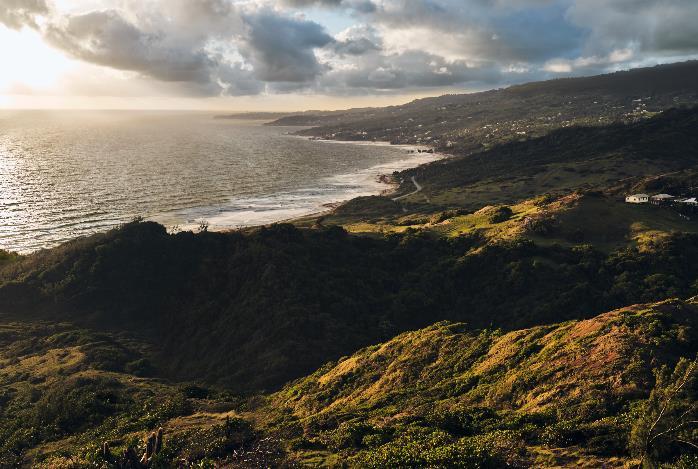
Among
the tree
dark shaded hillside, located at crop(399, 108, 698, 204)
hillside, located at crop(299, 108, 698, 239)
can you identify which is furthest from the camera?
dark shaded hillside, located at crop(399, 108, 698, 204)

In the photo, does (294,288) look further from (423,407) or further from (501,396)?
(501,396)

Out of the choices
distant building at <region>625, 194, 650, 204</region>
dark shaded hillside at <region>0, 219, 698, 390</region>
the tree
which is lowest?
dark shaded hillside at <region>0, 219, 698, 390</region>

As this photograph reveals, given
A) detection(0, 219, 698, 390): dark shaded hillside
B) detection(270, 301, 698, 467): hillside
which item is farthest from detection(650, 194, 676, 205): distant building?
detection(270, 301, 698, 467): hillside

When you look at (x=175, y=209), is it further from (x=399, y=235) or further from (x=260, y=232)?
(x=399, y=235)

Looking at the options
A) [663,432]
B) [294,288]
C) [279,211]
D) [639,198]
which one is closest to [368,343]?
[294,288]

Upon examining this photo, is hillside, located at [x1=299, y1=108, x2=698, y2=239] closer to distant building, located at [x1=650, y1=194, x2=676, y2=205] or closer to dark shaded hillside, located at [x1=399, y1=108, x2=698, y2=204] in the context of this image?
dark shaded hillside, located at [x1=399, y1=108, x2=698, y2=204]

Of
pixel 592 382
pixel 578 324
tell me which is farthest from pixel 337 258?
pixel 592 382
